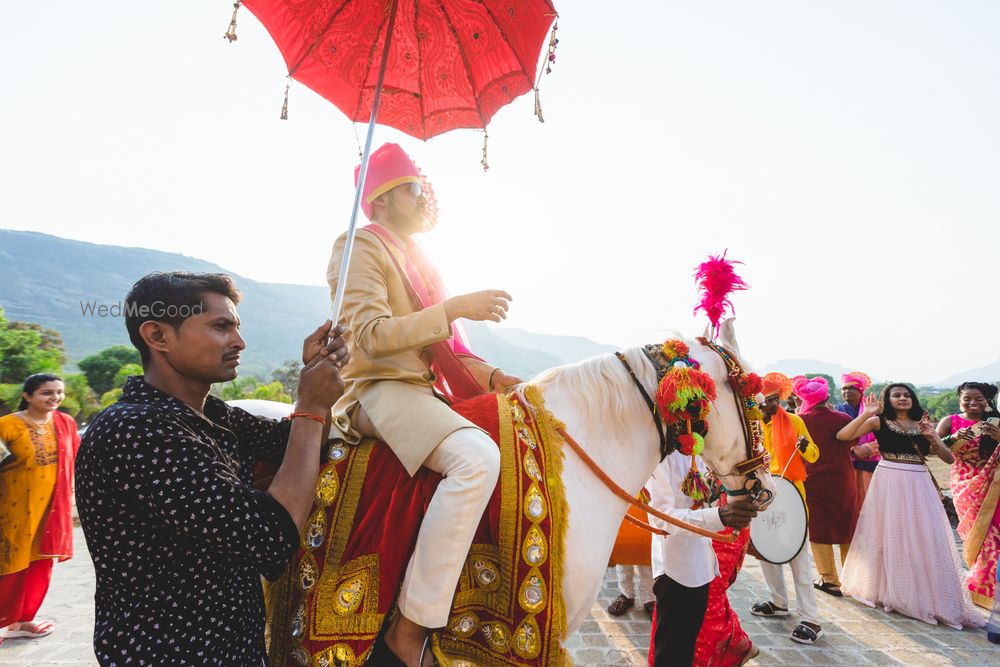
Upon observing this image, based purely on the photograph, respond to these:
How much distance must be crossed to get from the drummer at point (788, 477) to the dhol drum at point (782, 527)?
0.76m

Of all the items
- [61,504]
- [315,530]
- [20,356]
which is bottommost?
[20,356]

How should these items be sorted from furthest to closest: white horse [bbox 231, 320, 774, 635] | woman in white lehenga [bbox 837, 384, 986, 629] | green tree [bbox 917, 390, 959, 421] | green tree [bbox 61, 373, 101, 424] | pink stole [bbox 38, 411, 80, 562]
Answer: green tree [bbox 917, 390, 959, 421] → green tree [bbox 61, 373, 101, 424] → woman in white lehenga [bbox 837, 384, 986, 629] → pink stole [bbox 38, 411, 80, 562] → white horse [bbox 231, 320, 774, 635]

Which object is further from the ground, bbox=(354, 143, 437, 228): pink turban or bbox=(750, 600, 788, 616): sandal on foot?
bbox=(354, 143, 437, 228): pink turban

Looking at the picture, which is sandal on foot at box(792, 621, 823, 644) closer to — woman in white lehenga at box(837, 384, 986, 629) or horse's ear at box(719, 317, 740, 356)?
woman in white lehenga at box(837, 384, 986, 629)

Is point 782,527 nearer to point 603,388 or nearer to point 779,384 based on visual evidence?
point 779,384

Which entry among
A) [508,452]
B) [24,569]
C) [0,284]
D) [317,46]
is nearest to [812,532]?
→ [508,452]

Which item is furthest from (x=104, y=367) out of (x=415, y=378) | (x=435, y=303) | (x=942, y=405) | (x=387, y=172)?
(x=942, y=405)

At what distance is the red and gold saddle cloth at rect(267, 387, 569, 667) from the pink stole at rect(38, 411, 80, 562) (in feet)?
16.8

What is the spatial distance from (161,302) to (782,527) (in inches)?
182

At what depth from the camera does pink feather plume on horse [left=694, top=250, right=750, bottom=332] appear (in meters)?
3.24

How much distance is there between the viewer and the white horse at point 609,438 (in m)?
2.44

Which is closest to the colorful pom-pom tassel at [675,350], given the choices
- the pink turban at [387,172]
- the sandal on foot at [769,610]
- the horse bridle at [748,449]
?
the horse bridle at [748,449]

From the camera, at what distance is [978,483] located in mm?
6508

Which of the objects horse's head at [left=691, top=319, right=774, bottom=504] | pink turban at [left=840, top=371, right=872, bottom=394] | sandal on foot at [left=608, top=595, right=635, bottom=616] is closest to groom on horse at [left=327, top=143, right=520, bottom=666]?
horse's head at [left=691, top=319, right=774, bottom=504]
